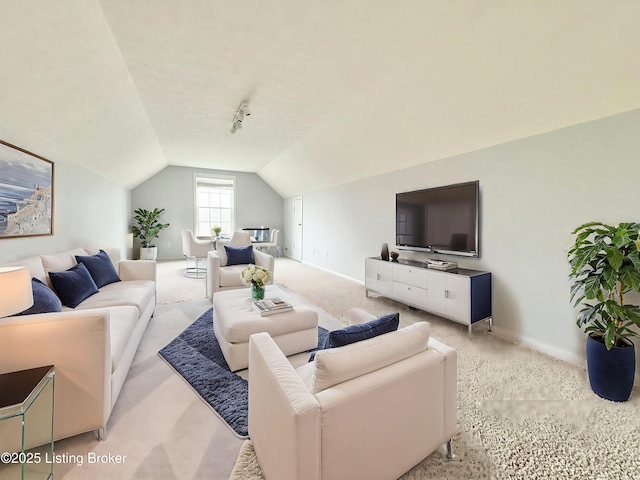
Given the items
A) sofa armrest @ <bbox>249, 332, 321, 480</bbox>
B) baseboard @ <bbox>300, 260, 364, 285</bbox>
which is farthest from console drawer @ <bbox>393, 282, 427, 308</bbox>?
sofa armrest @ <bbox>249, 332, 321, 480</bbox>

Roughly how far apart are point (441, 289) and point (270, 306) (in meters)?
1.91

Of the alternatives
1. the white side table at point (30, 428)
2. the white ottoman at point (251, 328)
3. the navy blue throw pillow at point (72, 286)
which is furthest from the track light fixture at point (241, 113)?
the white side table at point (30, 428)

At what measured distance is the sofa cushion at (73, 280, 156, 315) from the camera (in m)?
2.39

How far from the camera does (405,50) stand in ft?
7.37

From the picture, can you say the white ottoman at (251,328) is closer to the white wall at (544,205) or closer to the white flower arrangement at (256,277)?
the white flower arrangement at (256,277)

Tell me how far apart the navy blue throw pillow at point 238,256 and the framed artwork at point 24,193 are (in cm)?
205

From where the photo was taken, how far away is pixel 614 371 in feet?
5.93

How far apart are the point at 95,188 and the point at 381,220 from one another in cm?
461

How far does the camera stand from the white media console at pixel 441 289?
9.15ft

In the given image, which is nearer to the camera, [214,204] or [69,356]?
[69,356]

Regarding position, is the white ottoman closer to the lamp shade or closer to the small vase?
the small vase

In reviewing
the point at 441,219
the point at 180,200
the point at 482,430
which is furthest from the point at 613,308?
the point at 180,200

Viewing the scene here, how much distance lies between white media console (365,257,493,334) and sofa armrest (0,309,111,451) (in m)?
2.96

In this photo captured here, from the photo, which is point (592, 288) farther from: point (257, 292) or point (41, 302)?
point (41, 302)
